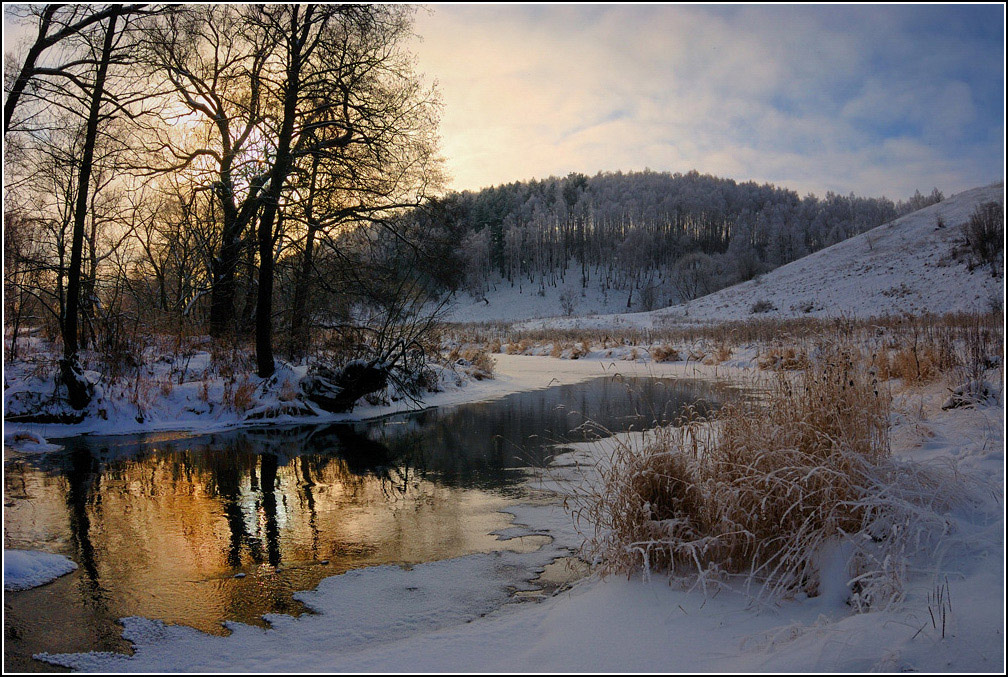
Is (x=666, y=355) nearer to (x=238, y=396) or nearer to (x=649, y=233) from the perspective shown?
(x=238, y=396)

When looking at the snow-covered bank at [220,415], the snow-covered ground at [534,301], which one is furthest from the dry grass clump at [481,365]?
the snow-covered ground at [534,301]

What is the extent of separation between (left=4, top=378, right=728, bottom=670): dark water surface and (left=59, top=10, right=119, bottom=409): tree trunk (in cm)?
102

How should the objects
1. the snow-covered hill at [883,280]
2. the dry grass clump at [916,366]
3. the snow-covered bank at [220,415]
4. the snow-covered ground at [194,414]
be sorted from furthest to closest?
the snow-covered hill at [883,280]
the snow-covered ground at [194,414]
the snow-covered bank at [220,415]
the dry grass clump at [916,366]

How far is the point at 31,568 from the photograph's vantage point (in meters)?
4.27

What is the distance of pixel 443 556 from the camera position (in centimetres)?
466

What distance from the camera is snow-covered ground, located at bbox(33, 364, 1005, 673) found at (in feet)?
8.01

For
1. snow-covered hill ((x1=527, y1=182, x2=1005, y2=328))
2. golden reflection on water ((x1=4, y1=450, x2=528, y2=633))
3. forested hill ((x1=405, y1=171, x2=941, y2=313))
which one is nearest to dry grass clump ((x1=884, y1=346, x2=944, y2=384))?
golden reflection on water ((x1=4, y1=450, x2=528, y2=633))

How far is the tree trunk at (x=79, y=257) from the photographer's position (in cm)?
923

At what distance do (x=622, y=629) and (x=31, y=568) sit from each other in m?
4.23

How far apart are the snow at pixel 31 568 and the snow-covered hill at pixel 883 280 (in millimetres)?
29100

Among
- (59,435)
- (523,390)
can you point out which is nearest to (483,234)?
(523,390)

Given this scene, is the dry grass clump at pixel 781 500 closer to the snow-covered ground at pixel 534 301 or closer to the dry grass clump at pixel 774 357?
the dry grass clump at pixel 774 357

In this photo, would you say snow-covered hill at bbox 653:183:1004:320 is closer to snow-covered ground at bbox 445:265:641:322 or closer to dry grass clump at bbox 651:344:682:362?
dry grass clump at bbox 651:344:682:362

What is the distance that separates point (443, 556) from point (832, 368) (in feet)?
11.5
